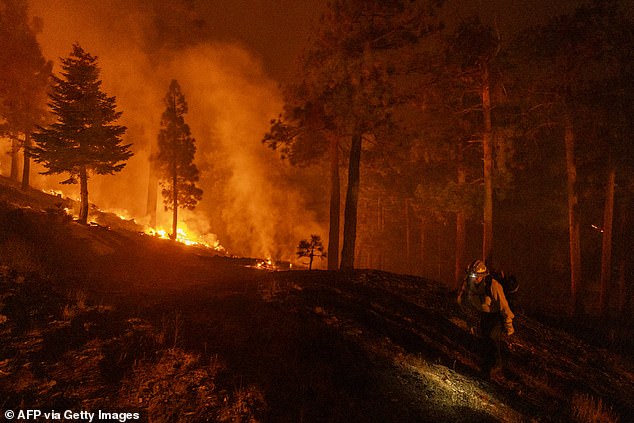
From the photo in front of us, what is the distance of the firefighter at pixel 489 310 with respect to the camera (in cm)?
677

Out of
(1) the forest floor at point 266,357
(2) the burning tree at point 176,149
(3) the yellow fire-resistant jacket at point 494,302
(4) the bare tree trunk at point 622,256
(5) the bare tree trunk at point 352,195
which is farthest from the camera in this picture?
(2) the burning tree at point 176,149

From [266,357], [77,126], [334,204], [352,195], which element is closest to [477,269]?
[266,357]

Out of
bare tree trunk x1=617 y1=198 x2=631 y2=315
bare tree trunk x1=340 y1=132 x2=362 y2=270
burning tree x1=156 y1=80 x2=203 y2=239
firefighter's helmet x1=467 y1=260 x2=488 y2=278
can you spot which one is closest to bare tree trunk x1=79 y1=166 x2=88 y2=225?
burning tree x1=156 y1=80 x2=203 y2=239

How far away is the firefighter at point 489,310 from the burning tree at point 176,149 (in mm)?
27122

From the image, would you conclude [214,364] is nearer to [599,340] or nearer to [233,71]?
[599,340]

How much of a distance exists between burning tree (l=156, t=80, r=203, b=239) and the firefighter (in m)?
27.1

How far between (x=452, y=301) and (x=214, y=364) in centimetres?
755

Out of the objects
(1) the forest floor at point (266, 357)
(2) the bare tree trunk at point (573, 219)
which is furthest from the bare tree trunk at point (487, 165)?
(1) the forest floor at point (266, 357)

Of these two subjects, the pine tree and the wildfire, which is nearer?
the pine tree

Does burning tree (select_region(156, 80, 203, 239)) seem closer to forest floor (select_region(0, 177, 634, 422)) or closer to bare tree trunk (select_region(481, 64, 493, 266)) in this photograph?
forest floor (select_region(0, 177, 634, 422))

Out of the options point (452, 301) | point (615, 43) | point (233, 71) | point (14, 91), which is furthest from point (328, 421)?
point (233, 71)

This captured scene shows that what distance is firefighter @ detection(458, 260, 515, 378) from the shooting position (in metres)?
6.77

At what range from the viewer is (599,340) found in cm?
1302

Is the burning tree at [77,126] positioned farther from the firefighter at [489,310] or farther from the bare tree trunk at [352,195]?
the firefighter at [489,310]
